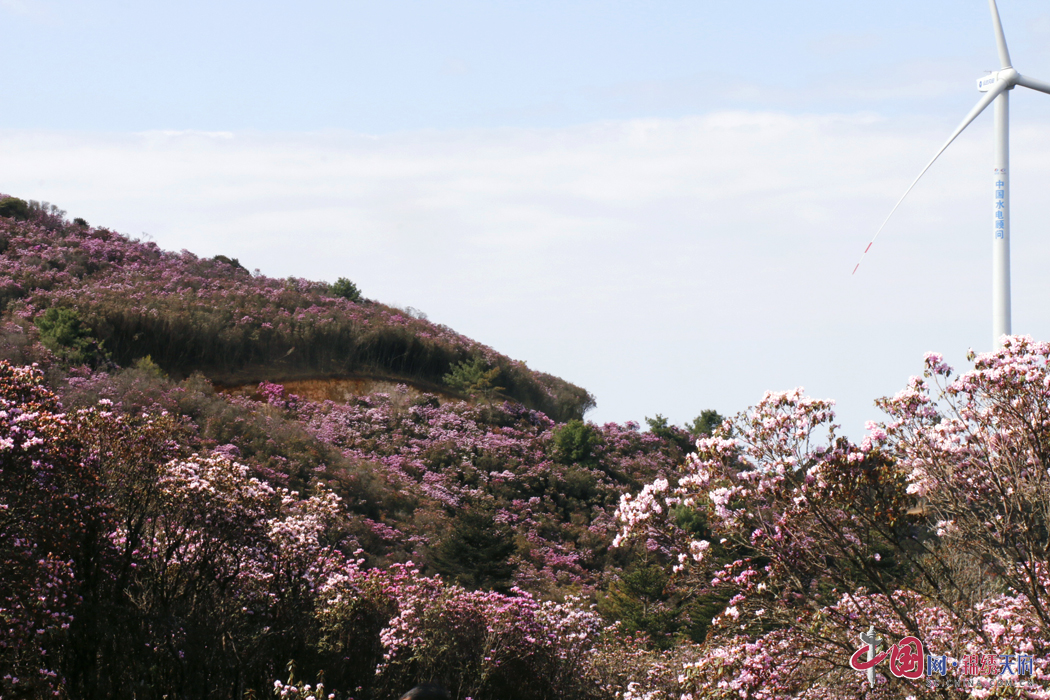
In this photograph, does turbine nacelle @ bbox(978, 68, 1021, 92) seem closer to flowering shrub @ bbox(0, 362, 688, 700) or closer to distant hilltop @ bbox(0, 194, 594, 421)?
flowering shrub @ bbox(0, 362, 688, 700)

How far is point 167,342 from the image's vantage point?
114 feet

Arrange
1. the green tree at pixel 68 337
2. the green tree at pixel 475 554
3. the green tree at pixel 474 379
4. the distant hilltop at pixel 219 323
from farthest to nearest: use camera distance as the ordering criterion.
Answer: the green tree at pixel 474 379, the distant hilltop at pixel 219 323, the green tree at pixel 68 337, the green tree at pixel 475 554

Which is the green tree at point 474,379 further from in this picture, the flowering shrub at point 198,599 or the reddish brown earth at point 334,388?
the flowering shrub at point 198,599

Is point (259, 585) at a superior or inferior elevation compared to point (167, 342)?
inferior

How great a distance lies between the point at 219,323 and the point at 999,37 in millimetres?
29202

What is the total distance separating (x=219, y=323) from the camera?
3634 centimetres

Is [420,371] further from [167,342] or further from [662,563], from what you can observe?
[662,563]

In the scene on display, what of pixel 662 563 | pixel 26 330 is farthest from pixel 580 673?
pixel 26 330

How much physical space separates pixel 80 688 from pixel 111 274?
103 ft

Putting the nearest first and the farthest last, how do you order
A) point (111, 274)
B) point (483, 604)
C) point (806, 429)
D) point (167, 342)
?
point (806, 429)
point (483, 604)
point (167, 342)
point (111, 274)

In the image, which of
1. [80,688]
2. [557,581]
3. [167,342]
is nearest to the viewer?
[80,688]

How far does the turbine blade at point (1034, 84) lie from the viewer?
66.0 feet

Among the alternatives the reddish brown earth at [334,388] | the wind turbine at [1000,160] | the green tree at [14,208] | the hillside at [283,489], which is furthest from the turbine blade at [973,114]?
the green tree at [14,208]

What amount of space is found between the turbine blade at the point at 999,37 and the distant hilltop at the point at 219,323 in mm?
25516
